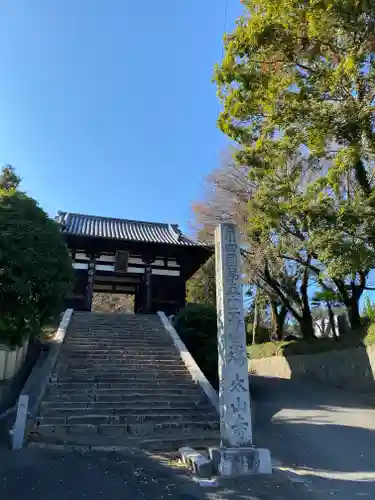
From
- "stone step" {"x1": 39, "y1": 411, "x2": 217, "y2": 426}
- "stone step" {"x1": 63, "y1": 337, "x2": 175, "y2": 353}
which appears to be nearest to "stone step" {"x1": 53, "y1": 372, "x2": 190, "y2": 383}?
"stone step" {"x1": 63, "y1": 337, "x2": 175, "y2": 353}

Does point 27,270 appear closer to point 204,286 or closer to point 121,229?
point 121,229

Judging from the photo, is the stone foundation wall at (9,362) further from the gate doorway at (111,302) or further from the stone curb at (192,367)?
the gate doorway at (111,302)

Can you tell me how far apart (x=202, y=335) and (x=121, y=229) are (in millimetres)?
9773

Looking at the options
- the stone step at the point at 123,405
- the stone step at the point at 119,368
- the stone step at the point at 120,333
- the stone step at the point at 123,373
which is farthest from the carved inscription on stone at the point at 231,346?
the stone step at the point at 120,333

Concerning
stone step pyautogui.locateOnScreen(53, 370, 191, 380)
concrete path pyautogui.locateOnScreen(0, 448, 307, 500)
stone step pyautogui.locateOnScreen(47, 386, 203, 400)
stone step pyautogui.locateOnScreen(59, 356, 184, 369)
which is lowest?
concrete path pyautogui.locateOnScreen(0, 448, 307, 500)

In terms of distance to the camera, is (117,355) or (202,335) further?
(202,335)

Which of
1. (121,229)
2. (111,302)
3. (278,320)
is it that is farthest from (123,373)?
(111,302)

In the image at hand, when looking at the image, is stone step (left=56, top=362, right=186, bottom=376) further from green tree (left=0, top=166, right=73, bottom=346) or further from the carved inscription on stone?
the carved inscription on stone

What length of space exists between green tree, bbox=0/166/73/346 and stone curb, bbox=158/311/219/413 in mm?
4207

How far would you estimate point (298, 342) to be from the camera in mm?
15930

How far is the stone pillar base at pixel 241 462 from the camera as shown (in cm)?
559

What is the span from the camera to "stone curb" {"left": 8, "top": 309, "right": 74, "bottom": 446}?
8.35 meters

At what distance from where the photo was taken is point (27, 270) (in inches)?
334

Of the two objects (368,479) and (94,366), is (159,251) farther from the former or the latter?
(368,479)
